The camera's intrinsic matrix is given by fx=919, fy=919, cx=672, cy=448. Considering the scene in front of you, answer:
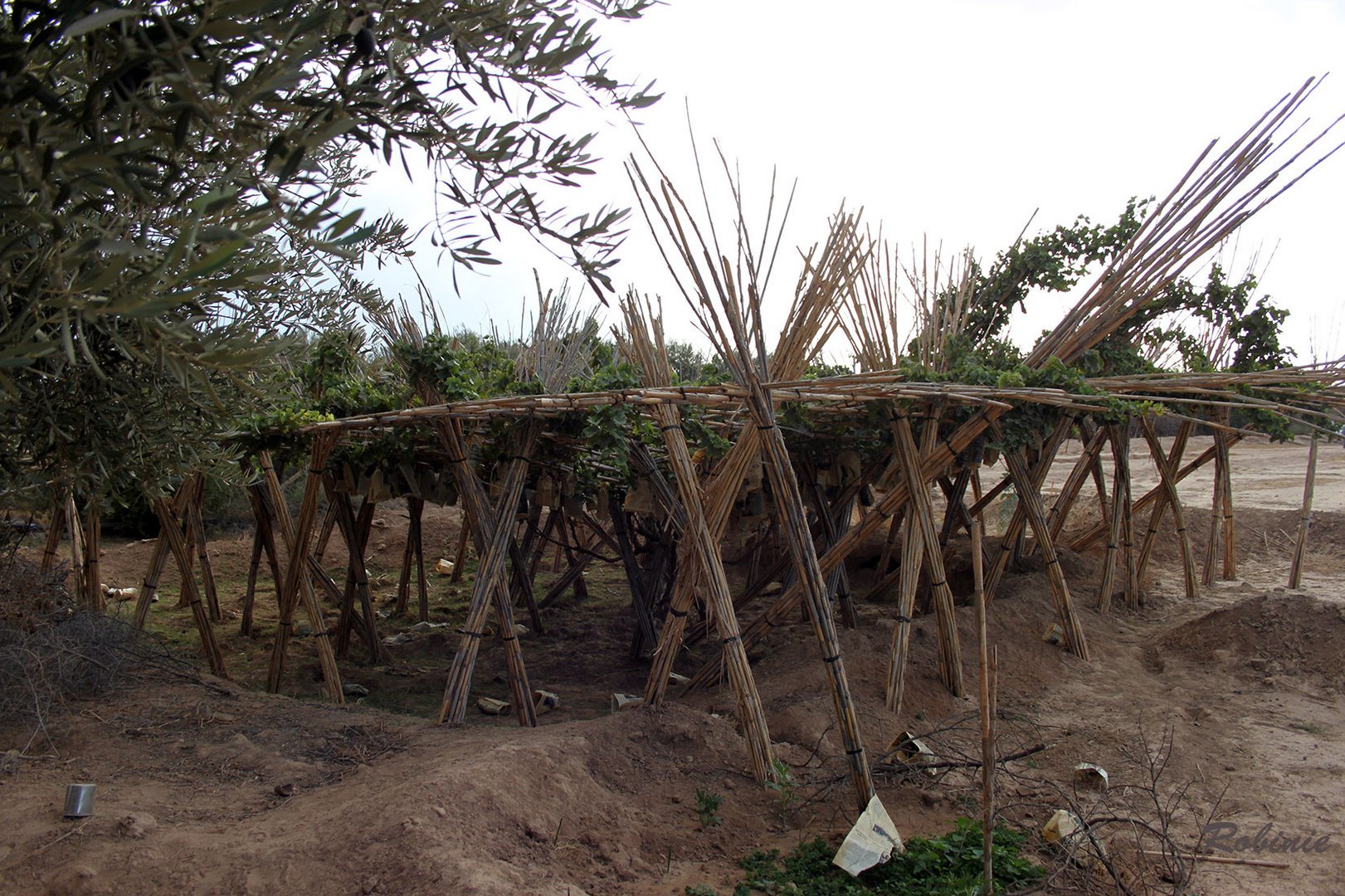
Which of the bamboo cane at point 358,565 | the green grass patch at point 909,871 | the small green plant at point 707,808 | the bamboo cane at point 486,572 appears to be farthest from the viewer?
the bamboo cane at point 358,565

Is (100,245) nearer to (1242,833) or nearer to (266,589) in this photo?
(1242,833)

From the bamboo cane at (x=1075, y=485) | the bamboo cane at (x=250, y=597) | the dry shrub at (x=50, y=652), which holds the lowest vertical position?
the bamboo cane at (x=250, y=597)

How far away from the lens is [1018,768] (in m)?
4.11

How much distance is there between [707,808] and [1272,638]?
→ 4311 millimetres

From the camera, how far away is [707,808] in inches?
140

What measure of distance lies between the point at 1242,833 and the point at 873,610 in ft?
12.0

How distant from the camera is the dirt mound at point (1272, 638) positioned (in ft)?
18.4

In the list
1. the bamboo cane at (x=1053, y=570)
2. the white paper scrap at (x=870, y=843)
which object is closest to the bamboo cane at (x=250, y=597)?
the white paper scrap at (x=870, y=843)

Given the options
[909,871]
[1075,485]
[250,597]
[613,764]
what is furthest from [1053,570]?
[250,597]

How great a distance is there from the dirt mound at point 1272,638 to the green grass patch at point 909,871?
341 centimetres

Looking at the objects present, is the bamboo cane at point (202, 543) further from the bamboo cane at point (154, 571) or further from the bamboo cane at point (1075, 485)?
the bamboo cane at point (1075, 485)

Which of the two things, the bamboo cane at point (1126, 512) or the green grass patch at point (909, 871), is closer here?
the green grass patch at point (909, 871)

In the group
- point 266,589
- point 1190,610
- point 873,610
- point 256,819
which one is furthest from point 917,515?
point 266,589

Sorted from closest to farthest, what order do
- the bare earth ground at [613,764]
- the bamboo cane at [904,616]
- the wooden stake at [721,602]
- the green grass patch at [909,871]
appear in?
the bare earth ground at [613,764] → the green grass patch at [909,871] → the wooden stake at [721,602] → the bamboo cane at [904,616]
